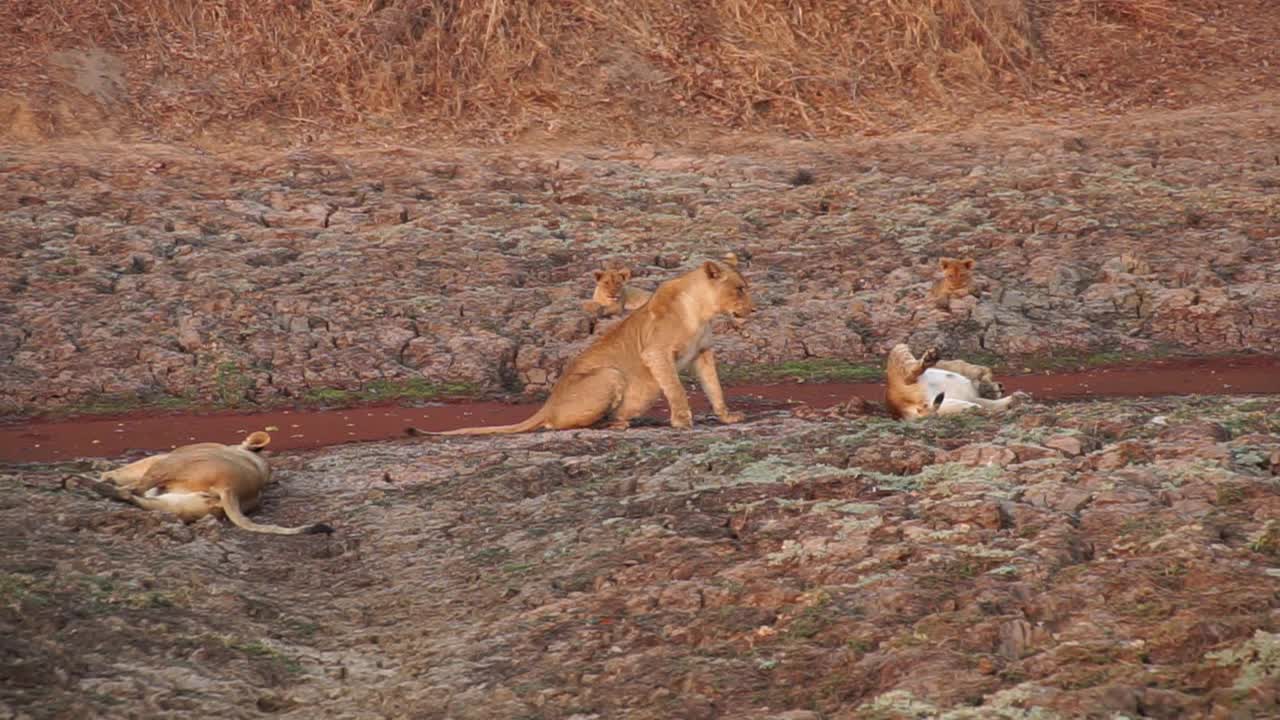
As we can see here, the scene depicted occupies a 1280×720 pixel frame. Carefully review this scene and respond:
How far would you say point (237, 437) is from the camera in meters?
12.3

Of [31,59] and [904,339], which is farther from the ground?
[31,59]

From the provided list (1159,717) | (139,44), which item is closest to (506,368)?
(139,44)

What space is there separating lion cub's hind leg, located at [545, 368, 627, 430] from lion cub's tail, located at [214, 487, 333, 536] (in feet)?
8.18

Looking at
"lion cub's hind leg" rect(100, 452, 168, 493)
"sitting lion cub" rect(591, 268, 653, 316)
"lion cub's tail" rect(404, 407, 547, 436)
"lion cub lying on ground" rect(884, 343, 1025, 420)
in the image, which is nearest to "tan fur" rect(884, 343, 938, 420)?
"lion cub lying on ground" rect(884, 343, 1025, 420)

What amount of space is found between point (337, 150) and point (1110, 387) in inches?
326

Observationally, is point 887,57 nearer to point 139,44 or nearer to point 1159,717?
point 139,44

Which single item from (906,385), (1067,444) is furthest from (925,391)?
(1067,444)

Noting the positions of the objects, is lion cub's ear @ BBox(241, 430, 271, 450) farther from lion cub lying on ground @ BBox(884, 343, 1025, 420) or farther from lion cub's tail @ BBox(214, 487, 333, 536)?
lion cub lying on ground @ BBox(884, 343, 1025, 420)

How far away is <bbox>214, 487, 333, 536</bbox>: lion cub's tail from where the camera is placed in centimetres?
897

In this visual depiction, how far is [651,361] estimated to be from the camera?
11516 mm

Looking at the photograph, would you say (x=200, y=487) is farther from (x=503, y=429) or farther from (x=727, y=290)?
(x=727, y=290)

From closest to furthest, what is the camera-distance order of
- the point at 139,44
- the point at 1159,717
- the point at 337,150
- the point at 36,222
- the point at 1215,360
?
the point at 1159,717
the point at 1215,360
the point at 36,222
the point at 337,150
the point at 139,44

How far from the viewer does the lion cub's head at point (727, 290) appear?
11.6m

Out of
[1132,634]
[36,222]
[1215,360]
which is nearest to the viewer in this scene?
[1132,634]
